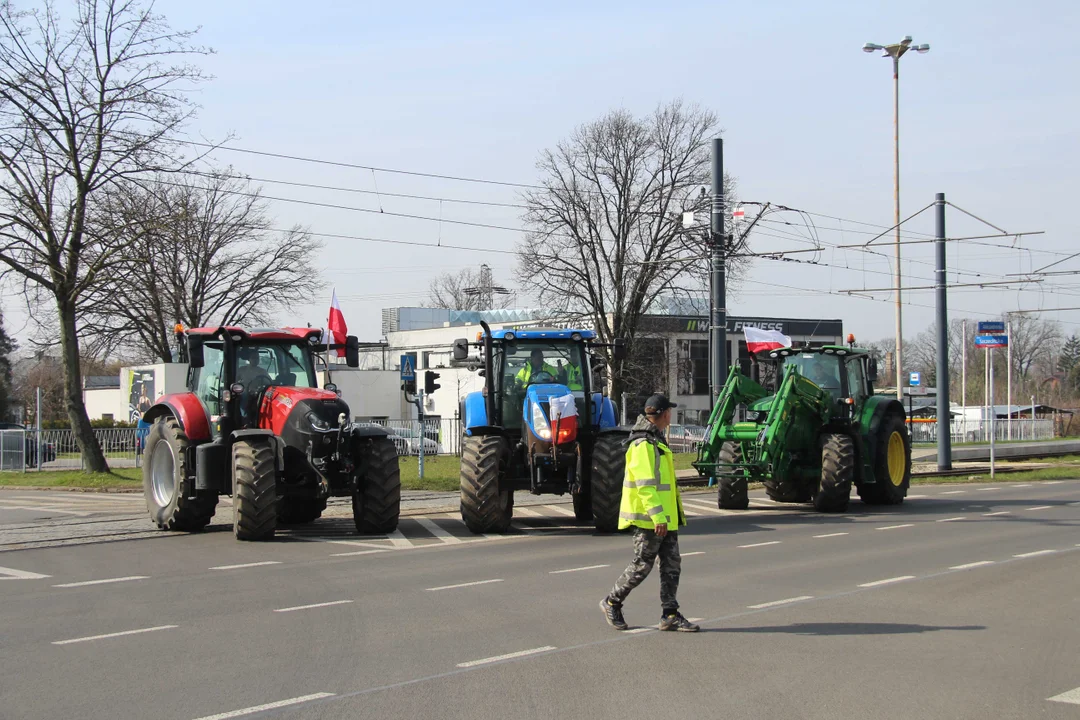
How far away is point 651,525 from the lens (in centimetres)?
845

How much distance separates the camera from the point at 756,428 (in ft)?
60.5

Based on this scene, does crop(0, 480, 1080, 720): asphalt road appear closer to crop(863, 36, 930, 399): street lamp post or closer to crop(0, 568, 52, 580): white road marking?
crop(0, 568, 52, 580): white road marking

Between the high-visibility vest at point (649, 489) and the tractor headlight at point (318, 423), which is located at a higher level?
the tractor headlight at point (318, 423)

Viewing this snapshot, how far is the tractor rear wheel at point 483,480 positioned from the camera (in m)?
15.1

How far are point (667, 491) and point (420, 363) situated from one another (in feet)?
181

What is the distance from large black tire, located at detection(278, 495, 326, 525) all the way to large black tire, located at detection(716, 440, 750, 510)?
6.72m

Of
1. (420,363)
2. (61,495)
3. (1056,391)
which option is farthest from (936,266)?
(1056,391)

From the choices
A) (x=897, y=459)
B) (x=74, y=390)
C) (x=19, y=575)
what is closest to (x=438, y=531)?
(x=19, y=575)

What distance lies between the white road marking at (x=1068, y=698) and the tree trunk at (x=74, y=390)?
80.0 feet

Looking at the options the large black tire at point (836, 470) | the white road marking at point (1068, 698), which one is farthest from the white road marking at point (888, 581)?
the large black tire at point (836, 470)

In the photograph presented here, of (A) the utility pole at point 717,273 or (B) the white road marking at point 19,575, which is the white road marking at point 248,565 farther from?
(A) the utility pole at point 717,273

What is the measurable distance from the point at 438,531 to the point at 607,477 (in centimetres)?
293

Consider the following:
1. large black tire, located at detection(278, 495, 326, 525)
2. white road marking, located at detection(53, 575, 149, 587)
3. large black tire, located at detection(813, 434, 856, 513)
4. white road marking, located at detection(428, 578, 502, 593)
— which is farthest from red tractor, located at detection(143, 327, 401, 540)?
large black tire, located at detection(813, 434, 856, 513)

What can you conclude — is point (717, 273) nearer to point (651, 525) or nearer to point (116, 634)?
point (651, 525)
